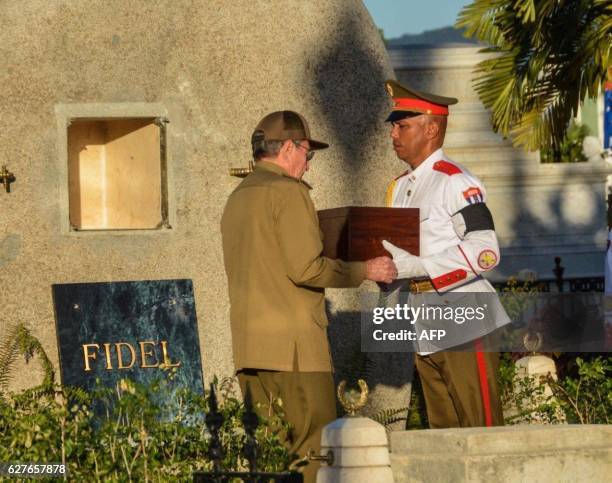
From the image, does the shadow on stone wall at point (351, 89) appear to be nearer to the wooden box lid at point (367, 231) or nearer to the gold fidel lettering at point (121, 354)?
the gold fidel lettering at point (121, 354)

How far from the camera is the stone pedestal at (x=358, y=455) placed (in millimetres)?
6074

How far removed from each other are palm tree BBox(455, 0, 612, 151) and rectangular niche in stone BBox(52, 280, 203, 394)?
166 inches

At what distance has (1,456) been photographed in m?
6.66

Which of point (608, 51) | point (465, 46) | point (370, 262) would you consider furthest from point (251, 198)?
point (465, 46)

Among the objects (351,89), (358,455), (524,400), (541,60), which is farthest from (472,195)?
(541,60)

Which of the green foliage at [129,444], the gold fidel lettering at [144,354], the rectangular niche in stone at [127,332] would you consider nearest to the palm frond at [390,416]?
the rectangular niche in stone at [127,332]

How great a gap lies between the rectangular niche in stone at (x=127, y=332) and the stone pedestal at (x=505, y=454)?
2.46m

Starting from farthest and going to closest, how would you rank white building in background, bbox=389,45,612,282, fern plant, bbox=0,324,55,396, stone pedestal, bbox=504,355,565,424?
white building in background, bbox=389,45,612,282
stone pedestal, bbox=504,355,565,424
fern plant, bbox=0,324,55,396

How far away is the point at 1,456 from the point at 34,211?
7.96 feet

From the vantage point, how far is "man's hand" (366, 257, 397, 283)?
732 cm

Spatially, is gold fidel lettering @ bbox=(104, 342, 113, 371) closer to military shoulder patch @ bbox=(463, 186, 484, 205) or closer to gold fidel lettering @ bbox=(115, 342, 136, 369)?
gold fidel lettering @ bbox=(115, 342, 136, 369)

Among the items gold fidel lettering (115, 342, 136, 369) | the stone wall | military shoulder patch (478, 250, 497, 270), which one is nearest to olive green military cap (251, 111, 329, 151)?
military shoulder patch (478, 250, 497, 270)

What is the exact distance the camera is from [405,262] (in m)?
7.45

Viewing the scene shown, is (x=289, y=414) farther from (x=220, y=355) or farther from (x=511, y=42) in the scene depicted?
(x=511, y=42)
